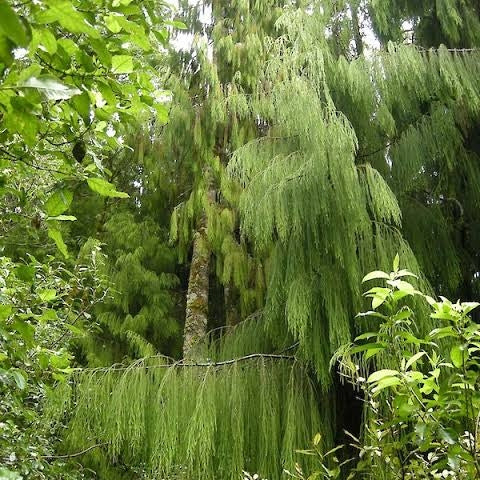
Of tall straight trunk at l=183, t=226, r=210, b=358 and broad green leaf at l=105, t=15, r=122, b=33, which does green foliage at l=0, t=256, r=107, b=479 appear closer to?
broad green leaf at l=105, t=15, r=122, b=33

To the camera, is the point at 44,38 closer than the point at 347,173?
Yes

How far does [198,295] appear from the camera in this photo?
466 centimetres

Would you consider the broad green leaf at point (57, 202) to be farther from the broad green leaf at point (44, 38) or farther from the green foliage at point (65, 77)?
the broad green leaf at point (44, 38)

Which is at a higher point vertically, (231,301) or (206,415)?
(231,301)

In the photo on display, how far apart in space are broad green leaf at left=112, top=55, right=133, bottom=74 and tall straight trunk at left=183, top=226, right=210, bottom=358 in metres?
3.47

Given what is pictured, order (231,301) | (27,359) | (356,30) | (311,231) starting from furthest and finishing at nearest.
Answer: (231,301), (356,30), (311,231), (27,359)

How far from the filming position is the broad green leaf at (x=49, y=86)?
2.14 ft

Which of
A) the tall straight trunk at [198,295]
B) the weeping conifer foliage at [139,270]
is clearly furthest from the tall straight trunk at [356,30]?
the weeping conifer foliage at [139,270]

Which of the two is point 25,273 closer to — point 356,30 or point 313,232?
point 313,232

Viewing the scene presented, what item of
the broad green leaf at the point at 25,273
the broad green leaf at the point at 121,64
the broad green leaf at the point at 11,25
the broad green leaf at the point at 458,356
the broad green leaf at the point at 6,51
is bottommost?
the broad green leaf at the point at 458,356

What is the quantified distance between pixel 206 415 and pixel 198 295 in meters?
2.39

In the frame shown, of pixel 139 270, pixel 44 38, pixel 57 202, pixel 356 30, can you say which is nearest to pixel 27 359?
pixel 57 202

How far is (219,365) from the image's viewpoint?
8.31ft

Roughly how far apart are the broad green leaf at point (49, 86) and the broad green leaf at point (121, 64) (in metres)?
0.35
